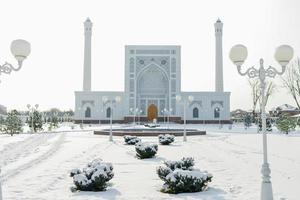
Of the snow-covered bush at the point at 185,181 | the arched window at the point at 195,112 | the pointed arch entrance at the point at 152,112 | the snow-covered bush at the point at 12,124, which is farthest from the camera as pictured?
the arched window at the point at 195,112

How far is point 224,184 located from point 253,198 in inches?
64.3

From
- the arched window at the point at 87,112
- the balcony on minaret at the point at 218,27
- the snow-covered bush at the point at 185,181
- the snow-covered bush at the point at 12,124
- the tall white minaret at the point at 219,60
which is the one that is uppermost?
the balcony on minaret at the point at 218,27

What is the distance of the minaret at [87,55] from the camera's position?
60500 mm

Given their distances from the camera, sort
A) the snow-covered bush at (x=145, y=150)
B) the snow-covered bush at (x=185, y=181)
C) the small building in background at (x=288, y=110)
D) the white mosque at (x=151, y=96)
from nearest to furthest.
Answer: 1. the snow-covered bush at (x=185, y=181)
2. the snow-covered bush at (x=145, y=150)
3. the white mosque at (x=151, y=96)
4. the small building in background at (x=288, y=110)

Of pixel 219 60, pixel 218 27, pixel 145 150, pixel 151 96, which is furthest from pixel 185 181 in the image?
pixel 218 27

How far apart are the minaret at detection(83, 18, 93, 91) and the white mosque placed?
0.52 feet

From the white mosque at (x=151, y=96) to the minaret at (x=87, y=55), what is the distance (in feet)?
0.52

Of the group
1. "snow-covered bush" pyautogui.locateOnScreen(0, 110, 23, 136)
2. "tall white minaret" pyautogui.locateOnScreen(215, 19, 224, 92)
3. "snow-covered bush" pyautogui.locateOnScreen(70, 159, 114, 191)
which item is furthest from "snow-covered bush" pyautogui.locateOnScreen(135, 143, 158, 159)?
"tall white minaret" pyautogui.locateOnScreen(215, 19, 224, 92)

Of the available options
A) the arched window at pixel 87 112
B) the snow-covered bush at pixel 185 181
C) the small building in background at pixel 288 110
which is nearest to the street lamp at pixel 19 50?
the snow-covered bush at pixel 185 181

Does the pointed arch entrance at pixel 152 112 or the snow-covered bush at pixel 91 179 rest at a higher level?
the pointed arch entrance at pixel 152 112

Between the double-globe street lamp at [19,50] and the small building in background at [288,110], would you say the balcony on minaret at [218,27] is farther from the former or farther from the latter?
the double-globe street lamp at [19,50]

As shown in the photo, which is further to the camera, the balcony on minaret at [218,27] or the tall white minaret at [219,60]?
the balcony on minaret at [218,27]

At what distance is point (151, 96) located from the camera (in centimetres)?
6022

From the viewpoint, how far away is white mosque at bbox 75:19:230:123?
5875cm
